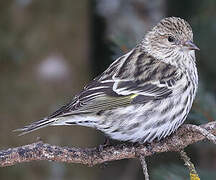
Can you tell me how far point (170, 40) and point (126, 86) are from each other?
1.77 ft

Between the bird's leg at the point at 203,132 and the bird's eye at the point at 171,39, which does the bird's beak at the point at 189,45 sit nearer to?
the bird's eye at the point at 171,39

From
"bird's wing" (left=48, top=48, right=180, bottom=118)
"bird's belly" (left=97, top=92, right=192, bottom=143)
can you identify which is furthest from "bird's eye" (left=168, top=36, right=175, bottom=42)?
"bird's belly" (left=97, top=92, right=192, bottom=143)

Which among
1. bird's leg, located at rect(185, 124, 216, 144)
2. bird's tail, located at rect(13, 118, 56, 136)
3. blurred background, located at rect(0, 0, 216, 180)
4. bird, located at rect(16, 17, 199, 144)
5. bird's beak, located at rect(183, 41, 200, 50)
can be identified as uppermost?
blurred background, located at rect(0, 0, 216, 180)

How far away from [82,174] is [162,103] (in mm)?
1783

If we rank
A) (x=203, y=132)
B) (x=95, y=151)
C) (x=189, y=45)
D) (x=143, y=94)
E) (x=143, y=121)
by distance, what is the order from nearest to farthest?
1. (x=203, y=132)
2. (x=95, y=151)
3. (x=143, y=121)
4. (x=143, y=94)
5. (x=189, y=45)

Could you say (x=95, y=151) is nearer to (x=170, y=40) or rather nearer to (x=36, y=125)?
(x=36, y=125)

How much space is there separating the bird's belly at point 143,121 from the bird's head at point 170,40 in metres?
0.44

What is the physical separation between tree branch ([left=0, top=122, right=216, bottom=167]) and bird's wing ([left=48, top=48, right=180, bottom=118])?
1.18 ft

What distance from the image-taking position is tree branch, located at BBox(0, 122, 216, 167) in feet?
6.89

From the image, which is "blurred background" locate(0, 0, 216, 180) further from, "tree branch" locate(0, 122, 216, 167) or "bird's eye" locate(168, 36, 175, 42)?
"tree branch" locate(0, 122, 216, 167)

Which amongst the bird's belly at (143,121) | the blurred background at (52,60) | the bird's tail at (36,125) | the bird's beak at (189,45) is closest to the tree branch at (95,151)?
the bird's belly at (143,121)

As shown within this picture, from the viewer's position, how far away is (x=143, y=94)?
2.89m

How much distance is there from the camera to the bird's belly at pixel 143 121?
270cm

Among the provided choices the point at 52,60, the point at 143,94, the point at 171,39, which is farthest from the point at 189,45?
the point at 52,60
